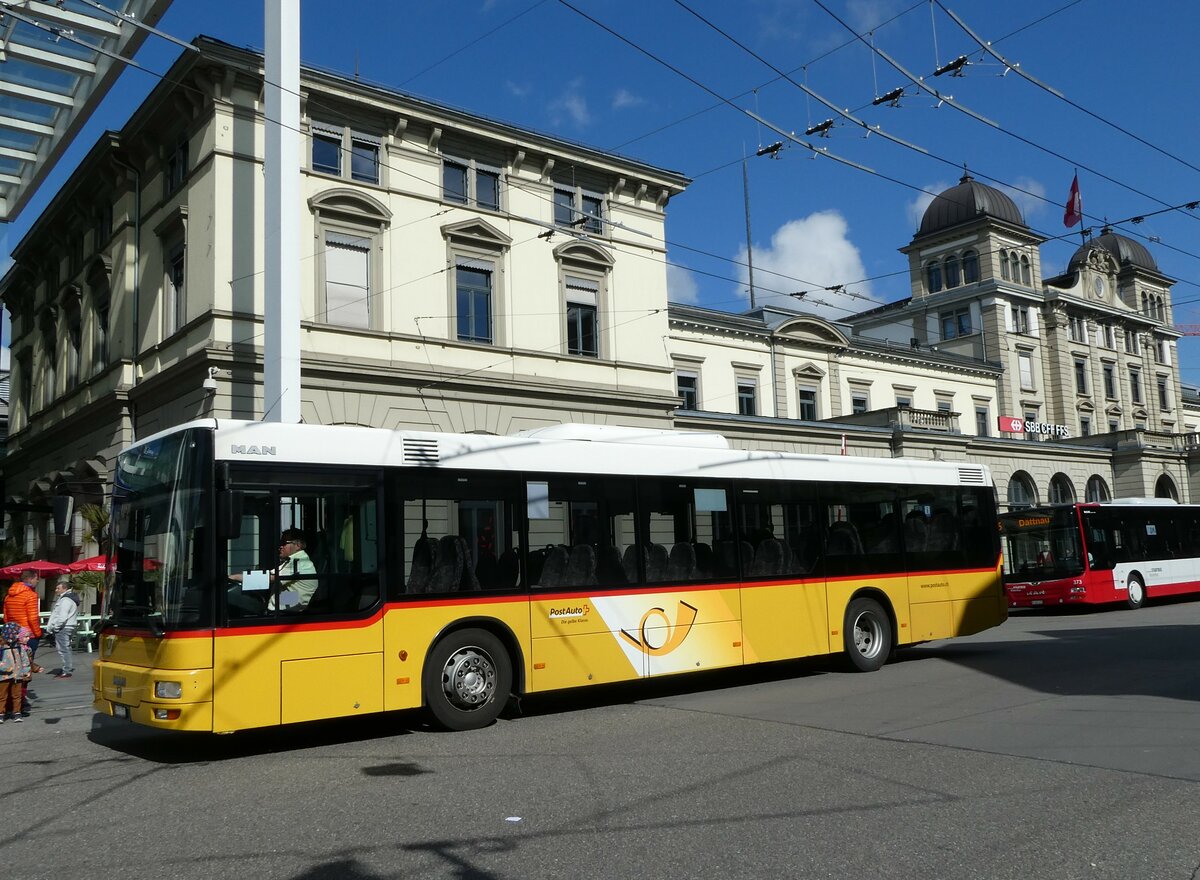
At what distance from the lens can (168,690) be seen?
8.71 metres

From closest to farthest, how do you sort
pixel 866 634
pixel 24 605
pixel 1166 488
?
pixel 24 605 < pixel 866 634 < pixel 1166 488

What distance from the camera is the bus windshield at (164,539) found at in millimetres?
8938

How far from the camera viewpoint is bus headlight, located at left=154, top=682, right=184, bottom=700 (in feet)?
28.4

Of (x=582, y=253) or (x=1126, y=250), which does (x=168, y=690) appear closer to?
(x=582, y=253)

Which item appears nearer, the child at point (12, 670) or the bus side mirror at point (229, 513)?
the bus side mirror at point (229, 513)

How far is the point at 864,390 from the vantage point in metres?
47.3

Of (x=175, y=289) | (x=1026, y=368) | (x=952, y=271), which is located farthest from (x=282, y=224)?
(x=952, y=271)

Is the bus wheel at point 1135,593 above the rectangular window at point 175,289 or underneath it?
underneath

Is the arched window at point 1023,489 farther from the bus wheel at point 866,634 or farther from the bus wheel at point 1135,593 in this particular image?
the bus wheel at point 866,634

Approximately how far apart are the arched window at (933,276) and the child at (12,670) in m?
54.9

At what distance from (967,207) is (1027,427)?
13321 millimetres

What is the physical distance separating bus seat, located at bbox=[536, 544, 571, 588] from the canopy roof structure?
445 inches

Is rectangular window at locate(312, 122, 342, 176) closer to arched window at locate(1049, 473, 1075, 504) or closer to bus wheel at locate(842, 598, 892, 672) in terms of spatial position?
bus wheel at locate(842, 598, 892, 672)

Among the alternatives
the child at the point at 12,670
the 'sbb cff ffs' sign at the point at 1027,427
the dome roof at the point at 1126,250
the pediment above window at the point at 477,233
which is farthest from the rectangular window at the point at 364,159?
the dome roof at the point at 1126,250
